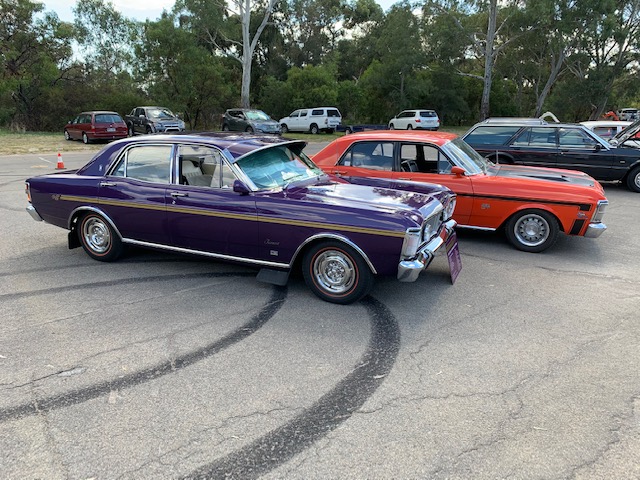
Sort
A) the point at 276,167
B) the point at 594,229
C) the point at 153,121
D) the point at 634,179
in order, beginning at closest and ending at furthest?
the point at 276,167
the point at 594,229
the point at 634,179
the point at 153,121

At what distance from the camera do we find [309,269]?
15.8 ft

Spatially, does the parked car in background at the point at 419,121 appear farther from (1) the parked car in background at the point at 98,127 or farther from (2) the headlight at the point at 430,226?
(2) the headlight at the point at 430,226

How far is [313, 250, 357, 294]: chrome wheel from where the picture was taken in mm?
4672

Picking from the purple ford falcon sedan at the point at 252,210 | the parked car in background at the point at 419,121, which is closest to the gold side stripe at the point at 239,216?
the purple ford falcon sedan at the point at 252,210

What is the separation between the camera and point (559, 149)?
10906mm

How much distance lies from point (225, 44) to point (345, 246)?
38.3m

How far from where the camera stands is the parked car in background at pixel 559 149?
10891mm

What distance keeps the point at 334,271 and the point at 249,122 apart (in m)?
22.2

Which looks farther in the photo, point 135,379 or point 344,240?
point 344,240

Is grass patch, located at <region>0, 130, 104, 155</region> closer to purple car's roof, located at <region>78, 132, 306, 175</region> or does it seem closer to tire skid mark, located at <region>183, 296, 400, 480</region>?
purple car's roof, located at <region>78, 132, 306, 175</region>

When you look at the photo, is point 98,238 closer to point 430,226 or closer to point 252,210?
point 252,210

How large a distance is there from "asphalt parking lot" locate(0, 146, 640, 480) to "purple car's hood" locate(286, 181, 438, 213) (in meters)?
0.98

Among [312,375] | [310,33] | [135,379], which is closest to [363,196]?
[312,375]

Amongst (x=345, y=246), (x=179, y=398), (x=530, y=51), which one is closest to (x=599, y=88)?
(x=530, y=51)
